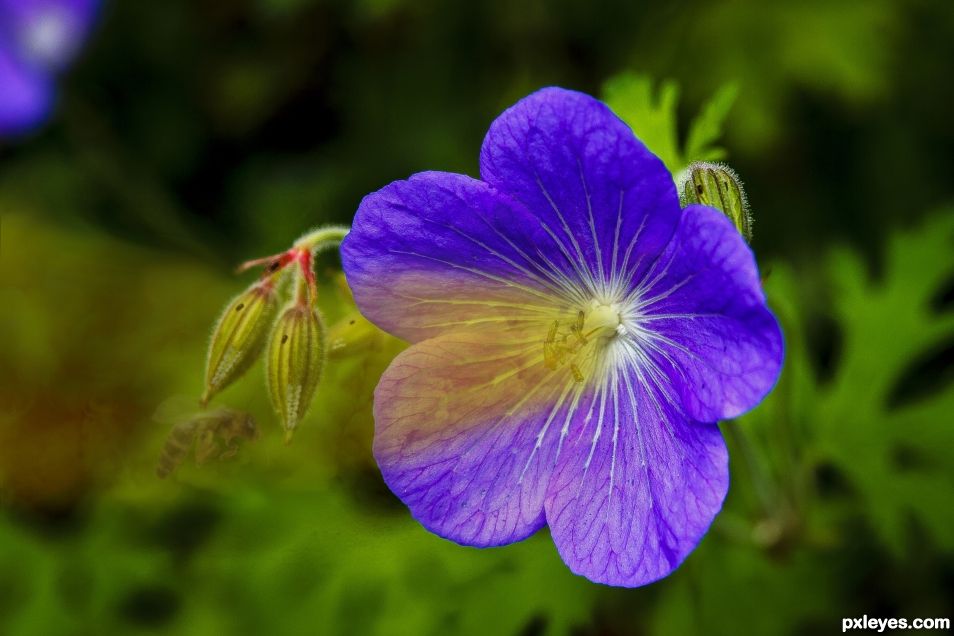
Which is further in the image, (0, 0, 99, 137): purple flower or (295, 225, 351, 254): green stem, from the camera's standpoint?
(0, 0, 99, 137): purple flower

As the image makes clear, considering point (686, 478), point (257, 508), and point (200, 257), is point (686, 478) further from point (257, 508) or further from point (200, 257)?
point (200, 257)

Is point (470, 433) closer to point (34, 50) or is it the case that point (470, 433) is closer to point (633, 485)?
point (633, 485)

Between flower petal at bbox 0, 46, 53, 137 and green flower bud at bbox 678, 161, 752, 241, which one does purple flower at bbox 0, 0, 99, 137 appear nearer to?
flower petal at bbox 0, 46, 53, 137

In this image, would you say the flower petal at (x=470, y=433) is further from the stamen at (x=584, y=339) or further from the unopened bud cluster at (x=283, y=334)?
the unopened bud cluster at (x=283, y=334)

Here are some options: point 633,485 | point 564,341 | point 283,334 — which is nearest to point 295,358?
point 283,334

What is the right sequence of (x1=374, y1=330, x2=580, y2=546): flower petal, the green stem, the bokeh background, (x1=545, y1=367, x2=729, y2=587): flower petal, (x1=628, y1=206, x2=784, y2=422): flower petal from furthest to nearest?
the bokeh background → the green stem → (x1=374, y1=330, x2=580, y2=546): flower petal → (x1=545, y1=367, x2=729, y2=587): flower petal → (x1=628, y1=206, x2=784, y2=422): flower petal

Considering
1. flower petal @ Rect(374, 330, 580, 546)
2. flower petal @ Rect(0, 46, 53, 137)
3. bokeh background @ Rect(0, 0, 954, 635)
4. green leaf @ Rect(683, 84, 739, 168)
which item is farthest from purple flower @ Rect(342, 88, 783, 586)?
flower petal @ Rect(0, 46, 53, 137)
